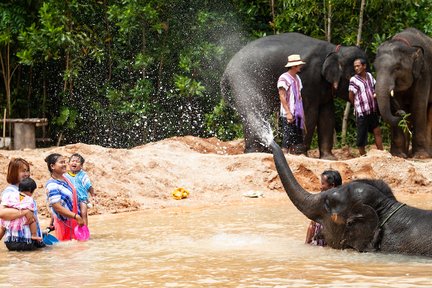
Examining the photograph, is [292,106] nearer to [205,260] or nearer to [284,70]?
[284,70]

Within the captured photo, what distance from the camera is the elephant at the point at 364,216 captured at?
8406 millimetres

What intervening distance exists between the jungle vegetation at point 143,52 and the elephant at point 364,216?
31.7 feet

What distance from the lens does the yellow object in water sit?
1286 centimetres

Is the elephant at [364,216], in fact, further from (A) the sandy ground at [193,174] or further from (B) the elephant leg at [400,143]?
(B) the elephant leg at [400,143]

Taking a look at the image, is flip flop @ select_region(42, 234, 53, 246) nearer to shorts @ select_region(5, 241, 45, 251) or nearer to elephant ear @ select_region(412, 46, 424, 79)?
shorts @ select_region(5, 241, 45, 251)

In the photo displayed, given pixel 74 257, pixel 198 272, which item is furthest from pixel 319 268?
pixel 74 257

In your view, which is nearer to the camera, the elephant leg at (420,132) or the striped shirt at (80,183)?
the striped shirt at (80,183)

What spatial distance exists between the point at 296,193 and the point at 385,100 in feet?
24.9

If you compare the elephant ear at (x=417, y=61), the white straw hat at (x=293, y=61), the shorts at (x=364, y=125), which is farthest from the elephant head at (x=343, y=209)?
the elephant ear at (x=417, y=61)

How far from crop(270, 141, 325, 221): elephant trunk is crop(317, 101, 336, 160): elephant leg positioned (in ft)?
25.5

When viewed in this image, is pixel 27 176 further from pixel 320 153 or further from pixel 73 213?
pixel 320 153

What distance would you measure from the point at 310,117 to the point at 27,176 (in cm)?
810

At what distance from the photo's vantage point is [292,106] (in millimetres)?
15836

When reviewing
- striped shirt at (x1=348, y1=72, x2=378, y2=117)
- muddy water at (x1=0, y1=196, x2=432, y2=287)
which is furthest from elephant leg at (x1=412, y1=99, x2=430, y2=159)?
muddy water at (x1=0, y1=196, x2=432, y2=287)
